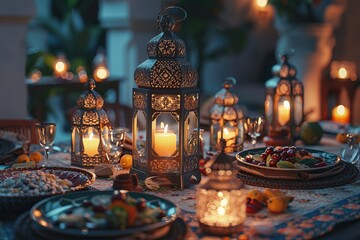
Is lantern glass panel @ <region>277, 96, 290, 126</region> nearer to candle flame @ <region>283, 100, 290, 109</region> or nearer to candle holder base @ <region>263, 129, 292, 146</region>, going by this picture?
candle flame @ <region>283, 100, 290, 109</region>

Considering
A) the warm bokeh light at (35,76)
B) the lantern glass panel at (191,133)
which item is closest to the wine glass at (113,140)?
the lantern glass panel at (191,133)

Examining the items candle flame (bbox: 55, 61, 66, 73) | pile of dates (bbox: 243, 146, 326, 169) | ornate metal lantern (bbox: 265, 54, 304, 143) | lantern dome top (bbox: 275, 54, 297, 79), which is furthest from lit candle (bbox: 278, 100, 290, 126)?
candle flame (bbox: 55, 61, 66, 73)

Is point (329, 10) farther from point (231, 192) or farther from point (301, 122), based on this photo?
point (231, 192)

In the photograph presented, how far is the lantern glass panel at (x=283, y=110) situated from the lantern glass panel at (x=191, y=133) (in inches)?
30.8

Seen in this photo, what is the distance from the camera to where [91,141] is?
2146 millimetres

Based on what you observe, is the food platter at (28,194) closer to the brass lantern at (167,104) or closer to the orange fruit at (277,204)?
the brass lantern at (167,104)

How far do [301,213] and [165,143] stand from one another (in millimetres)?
467

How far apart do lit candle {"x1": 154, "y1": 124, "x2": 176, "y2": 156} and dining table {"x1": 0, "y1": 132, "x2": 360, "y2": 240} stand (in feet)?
0.36

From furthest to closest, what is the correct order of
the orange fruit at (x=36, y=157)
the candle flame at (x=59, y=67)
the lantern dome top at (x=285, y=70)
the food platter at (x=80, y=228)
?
the candle flame at (x=59, y=67), the lantern dome top at (x=285, y=70), the orange fruit at (x=36, y=157), the food platter at (x=80, y=228)

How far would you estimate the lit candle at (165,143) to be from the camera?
6.09 ft

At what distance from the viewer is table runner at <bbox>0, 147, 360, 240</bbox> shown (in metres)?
1.44

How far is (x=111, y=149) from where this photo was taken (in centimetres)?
206

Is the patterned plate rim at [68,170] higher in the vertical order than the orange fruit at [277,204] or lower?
higher

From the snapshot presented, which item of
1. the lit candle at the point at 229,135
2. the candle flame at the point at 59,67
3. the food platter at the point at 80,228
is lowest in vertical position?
the food platter at the point at 80,228
